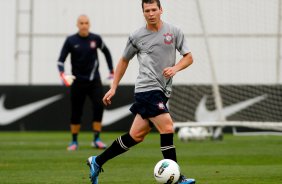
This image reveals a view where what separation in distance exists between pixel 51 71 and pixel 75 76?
11.4 meters

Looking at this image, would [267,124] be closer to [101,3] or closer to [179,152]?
[179,152]

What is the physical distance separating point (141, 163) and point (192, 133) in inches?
239

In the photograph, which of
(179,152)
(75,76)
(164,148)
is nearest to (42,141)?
(75,76)

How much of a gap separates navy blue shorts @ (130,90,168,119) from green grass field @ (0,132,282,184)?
1.03 metres

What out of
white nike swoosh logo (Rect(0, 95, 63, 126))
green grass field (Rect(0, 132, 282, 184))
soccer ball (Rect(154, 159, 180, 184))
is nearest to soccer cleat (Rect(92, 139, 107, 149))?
green grass field (Rect(0, 132, 282, 184))

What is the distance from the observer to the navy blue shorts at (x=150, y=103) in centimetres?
965

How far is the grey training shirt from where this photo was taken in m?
9.70

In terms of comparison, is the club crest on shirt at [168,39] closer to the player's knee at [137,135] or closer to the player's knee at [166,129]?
the player's knee at [166,129]

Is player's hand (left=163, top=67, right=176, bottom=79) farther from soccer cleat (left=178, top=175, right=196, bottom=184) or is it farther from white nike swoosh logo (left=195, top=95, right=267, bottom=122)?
white nike swoosh logo (left=195, top=95, right=267, bottom=122)

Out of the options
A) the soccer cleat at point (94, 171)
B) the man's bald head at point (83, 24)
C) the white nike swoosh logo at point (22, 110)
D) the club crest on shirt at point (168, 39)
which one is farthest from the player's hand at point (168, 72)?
the white nike swoosh logo at point (22, 110)

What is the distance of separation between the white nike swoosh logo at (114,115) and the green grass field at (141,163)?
446 cm

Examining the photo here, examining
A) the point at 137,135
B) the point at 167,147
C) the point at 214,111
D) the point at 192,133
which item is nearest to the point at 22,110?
the point at 214,111

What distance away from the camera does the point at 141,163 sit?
13.1m

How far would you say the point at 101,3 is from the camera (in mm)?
28109
